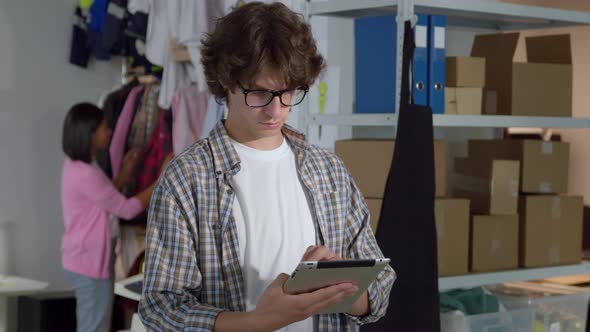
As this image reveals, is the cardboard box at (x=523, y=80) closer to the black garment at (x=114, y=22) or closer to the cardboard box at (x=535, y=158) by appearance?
the cardboard box at (x=535, y=158)

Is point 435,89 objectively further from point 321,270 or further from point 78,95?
point 78,95

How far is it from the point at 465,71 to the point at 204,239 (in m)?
1.81

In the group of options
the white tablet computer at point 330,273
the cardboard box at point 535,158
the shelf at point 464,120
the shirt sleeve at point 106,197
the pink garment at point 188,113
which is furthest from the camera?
the pink garment at point 188,113

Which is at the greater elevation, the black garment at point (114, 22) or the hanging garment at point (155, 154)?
the black garment at point (114, 22)

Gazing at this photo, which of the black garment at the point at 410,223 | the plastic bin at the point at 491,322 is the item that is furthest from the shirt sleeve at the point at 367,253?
the plastic bin at the point at 491,322

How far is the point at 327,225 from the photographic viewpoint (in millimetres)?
1490

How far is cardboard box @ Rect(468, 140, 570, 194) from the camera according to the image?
3.24 m

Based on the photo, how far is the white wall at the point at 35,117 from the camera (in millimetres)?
4910

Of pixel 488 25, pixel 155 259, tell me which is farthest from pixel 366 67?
pixel 155 259

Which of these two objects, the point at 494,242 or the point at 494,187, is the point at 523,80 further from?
the point at 494,242

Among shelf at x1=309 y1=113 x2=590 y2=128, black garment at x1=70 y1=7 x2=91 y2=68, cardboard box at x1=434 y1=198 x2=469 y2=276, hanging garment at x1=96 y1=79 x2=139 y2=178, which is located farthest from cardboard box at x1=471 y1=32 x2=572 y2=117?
black garment at x1=70 y1=7 x2=91 y2=68

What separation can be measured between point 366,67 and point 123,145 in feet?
7.02

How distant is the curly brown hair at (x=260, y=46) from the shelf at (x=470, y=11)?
1350 mm

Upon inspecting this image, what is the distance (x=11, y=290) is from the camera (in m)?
3.71
